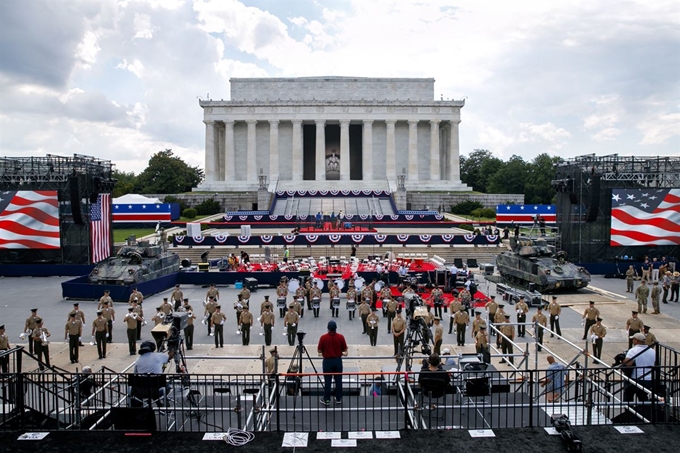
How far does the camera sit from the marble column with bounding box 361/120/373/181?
3000 inches

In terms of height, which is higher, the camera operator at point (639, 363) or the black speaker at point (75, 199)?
the black speaker at point (75, 199)

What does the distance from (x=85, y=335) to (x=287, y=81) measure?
65054mm

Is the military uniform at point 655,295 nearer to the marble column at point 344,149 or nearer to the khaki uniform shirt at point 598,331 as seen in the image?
the khaki uniform shirt at point 598,331

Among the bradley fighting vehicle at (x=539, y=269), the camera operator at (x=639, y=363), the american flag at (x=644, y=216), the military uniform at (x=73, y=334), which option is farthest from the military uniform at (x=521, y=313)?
the american flag at (x=644, y=216)

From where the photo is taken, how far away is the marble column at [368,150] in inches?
3000

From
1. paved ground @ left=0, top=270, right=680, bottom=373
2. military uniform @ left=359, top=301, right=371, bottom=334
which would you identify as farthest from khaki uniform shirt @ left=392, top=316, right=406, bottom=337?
military uniform @ left=359, top=301, right=371, bottom=334

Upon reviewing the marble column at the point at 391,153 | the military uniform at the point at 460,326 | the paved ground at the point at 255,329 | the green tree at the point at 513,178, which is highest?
the marble column at the point at 391,153

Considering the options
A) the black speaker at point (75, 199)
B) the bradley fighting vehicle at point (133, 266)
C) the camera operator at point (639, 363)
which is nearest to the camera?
the camera operator at point (639, 363)

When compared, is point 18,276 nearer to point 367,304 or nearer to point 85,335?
point 85,335

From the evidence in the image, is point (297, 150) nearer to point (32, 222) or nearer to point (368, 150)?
point (368, 150)

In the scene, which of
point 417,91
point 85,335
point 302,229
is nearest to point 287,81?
point 417,91

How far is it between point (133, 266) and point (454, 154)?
59.6m

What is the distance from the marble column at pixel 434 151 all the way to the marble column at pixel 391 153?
18.0 feet

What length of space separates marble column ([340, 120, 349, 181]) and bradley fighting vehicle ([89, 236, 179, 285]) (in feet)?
161
